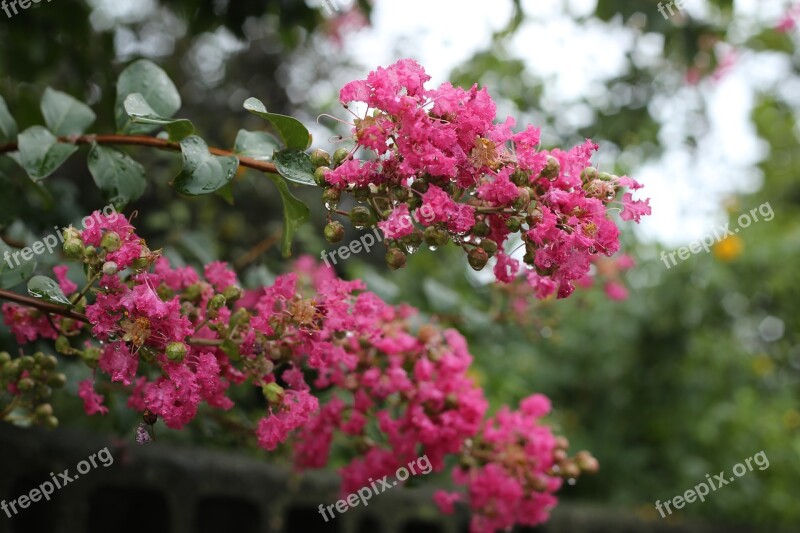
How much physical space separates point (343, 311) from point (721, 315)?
2840mm

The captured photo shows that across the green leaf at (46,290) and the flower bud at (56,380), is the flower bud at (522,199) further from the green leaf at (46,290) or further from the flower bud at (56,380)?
the flower bud at (56,380)

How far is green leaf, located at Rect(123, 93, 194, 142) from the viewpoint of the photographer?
1.06 metres

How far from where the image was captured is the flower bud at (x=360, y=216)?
40.3 inches

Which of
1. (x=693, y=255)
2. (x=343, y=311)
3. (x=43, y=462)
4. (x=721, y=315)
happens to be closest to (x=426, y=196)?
(x=343, y=311)

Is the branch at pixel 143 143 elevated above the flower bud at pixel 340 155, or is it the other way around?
Answer: the branch at pixel 143 143

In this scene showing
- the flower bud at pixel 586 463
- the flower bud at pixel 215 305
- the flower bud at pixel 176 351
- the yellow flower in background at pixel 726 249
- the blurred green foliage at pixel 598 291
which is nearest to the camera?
the flower bud at pixel 176 351

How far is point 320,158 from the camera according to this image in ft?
3.45

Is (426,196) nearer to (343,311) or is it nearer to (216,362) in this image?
(343,311)

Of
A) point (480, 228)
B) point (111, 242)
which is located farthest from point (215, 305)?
point (480, 228)

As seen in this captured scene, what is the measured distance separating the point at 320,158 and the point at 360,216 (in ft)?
0.32

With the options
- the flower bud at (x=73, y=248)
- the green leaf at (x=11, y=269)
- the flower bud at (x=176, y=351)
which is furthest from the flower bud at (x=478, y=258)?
the green leaf at (x=11, y=269)

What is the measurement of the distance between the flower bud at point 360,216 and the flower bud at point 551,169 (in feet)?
0.74

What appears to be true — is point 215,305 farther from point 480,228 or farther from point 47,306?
point 480,228

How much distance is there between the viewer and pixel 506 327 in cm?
233
